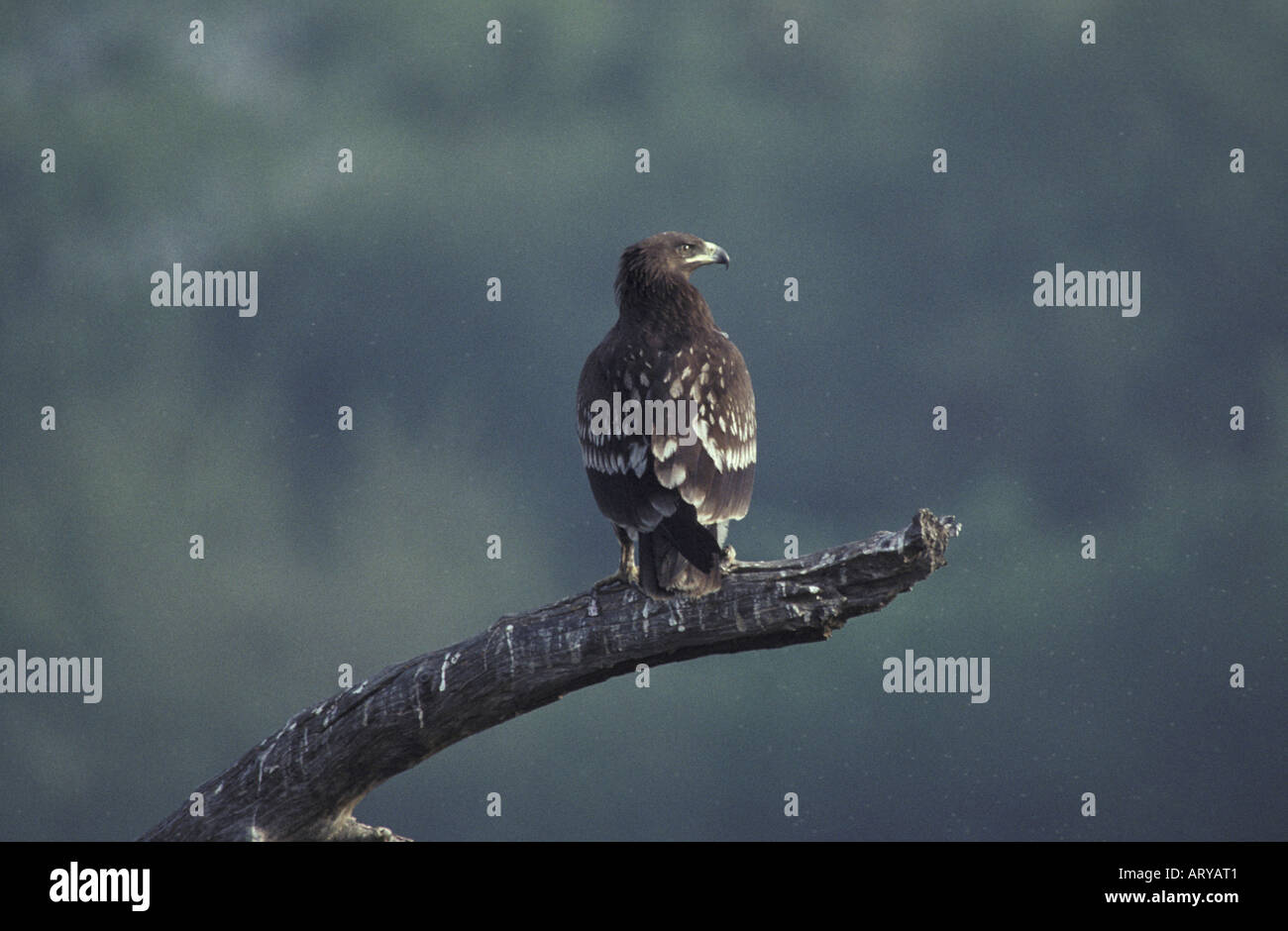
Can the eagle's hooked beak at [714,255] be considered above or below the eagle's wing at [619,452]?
above

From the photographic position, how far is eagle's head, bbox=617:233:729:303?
8.16 metres

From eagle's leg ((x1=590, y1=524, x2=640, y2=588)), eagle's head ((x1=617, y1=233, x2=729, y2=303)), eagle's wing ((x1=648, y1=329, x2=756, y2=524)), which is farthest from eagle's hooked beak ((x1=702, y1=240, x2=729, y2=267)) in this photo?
eagle's leg ((x1=590, y1=524, x2=640, y2=588))

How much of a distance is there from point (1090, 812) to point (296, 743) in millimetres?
5196

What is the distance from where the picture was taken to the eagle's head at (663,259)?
8164mm

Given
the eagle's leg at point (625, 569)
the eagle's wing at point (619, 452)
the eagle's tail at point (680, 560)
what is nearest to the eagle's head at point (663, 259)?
the eagle's wing at point (619, 452)

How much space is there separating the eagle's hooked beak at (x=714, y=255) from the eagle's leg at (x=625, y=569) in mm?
2133

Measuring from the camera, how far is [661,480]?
6.88m

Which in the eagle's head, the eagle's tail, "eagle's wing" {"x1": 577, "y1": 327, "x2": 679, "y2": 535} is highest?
the eagle's head

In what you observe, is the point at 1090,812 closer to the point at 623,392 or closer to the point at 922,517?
the point at 922,517

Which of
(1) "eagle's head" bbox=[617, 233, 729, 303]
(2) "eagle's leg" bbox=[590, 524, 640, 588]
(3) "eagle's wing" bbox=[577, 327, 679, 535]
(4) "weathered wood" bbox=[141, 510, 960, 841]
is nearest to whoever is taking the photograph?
(4) "weathered wood" bbox=[141, 510, 960, 841]

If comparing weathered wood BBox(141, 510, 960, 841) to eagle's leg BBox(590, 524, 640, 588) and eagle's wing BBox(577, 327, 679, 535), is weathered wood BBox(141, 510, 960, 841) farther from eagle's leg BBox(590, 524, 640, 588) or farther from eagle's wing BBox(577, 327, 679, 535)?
eagle's wing BBox(577, 327, 679, 535)

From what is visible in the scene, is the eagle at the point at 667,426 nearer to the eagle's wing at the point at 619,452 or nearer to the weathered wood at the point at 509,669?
the eagle's wing at the point at 619,452

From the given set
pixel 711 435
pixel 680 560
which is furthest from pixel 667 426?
pixel 680 560

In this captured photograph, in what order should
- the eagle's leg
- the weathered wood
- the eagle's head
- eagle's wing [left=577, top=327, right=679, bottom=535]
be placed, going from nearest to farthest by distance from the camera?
the weathered wood → eagle's wing [left=577, top=327, right=679, bottom=535] → the eagle's leg → the eagle's head
